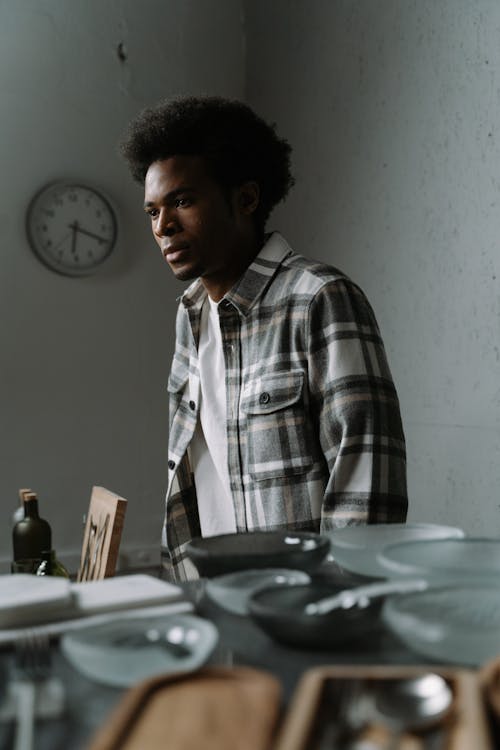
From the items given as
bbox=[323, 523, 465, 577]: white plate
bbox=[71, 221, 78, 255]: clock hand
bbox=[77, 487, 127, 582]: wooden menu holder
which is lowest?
bbox=[77, 487, 127, 582]: wooden menu holder

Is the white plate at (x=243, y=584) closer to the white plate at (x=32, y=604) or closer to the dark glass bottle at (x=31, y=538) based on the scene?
the white plate at (x=32, y=604)

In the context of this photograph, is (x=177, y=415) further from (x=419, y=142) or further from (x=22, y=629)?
(x=419, y=142)

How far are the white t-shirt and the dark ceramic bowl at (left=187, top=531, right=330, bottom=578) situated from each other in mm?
879

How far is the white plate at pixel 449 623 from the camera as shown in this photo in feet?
2.18

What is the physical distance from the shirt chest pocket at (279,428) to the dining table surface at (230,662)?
2.81 ft

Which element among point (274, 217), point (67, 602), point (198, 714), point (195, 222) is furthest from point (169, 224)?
point (274, 217)

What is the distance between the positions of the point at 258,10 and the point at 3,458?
262 cm

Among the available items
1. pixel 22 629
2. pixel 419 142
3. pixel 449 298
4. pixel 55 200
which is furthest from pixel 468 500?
pixel 55 200

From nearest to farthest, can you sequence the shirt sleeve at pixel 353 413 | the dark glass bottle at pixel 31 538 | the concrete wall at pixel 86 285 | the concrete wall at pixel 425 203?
the shirt sleeve at pixel 353 413
the dark glass bottle at pixel 31 538
the concrete wall at pixel 425 203
the concrete wall at pixel 86 285

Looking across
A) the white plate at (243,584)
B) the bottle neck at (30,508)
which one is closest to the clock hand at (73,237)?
the bottle neck at (30,508)

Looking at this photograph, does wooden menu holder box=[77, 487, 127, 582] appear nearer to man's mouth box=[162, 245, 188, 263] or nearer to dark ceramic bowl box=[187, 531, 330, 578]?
man's mouth box=[162, 245, 188, 263]

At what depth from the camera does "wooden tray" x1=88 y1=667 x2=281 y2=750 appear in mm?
510

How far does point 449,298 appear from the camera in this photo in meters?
2.62

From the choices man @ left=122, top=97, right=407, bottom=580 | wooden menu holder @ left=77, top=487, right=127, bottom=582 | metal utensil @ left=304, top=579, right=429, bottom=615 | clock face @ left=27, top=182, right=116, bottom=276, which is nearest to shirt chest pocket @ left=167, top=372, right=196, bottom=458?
man @ left=122, top=97, right=407, bottom=580
